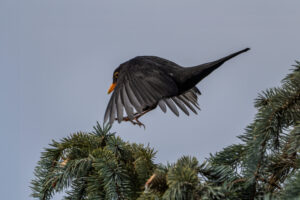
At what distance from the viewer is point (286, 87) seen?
5.89ft

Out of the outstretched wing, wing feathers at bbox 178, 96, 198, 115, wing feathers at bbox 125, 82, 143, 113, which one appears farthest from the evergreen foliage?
wing feathers at bbox 178, 96, 198, 115

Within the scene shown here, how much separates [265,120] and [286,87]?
7.4 inches

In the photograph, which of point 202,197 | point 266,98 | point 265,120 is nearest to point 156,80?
point 266,98

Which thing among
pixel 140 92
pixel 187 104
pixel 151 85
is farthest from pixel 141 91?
pixel 187 104

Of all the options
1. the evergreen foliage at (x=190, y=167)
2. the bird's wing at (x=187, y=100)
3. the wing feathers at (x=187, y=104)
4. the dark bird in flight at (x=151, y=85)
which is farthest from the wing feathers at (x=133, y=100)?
the evergreen foliage at (x=190, y=167)

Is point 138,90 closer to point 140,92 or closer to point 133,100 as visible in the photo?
point 140,92

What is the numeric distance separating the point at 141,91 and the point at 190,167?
1981mm

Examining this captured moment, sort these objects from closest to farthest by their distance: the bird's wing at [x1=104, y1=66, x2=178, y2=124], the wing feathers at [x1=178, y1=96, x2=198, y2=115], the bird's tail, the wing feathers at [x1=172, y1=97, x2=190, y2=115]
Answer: the bird's wing at [x1=104, y1=66, x2=178, y2=124]
the bird's tail
the wing feathers at [x1=172, y1=97, x2=190, y2=115]
the wing feathers at [x1=178, y1=96, x2=198, y2=115]

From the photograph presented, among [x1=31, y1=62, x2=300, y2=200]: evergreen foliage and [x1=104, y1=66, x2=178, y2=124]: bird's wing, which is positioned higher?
[x1=104, y1=66, x2=178, y2=124]: bird's wing

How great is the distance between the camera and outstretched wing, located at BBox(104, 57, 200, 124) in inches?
129

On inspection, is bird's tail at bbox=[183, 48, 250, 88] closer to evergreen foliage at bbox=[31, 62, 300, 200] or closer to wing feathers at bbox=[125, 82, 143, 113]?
wing feathers at bbox=[125, 82, 143, 113]

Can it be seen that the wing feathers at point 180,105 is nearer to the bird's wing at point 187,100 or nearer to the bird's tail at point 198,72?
the bird's wing at point 187,100

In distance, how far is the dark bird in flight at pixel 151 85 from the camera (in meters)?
3.33

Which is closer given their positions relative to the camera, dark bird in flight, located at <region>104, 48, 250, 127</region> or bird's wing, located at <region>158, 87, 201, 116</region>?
dark bird in flight, located at <region>104, 48, 250, 127</region>
